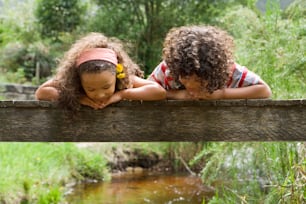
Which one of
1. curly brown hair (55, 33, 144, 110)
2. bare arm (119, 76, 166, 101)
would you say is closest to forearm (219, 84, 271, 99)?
Answer: bare arm (119, 76, 166, 101)

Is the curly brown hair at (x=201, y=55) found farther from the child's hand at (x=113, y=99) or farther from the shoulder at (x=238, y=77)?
the child's hand at (x=113, y=99)

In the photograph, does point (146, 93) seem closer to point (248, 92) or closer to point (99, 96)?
point (99, 96)

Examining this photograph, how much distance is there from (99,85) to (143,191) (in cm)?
505

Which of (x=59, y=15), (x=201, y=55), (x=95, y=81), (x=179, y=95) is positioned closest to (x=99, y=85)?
(x=95, y=81)

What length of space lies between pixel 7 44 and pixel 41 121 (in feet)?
40.3

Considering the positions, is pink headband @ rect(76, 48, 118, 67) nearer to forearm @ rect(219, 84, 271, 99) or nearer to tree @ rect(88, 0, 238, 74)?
forearm @ rect(219, 84, 271, 99)

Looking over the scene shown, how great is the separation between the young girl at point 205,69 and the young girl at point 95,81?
0.12 metres

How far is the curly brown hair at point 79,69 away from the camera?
212 centimetres

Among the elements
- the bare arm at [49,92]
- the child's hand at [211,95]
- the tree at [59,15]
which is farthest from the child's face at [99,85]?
the tree at [59,15]

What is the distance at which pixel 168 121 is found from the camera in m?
2.14

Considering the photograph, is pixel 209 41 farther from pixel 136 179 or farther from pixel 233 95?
pixel 136 179

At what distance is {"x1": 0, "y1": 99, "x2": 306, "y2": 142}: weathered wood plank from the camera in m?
2.12

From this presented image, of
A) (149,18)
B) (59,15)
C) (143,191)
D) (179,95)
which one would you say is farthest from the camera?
(59,15)

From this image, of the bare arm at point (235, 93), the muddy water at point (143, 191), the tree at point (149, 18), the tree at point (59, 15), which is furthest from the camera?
the tree at point (59, 15)
